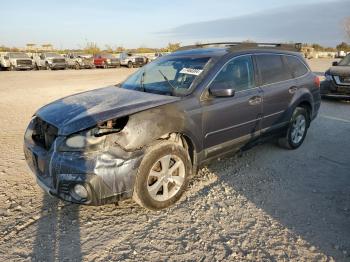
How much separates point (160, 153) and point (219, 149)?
1.07 m

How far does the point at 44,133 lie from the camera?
3.56m

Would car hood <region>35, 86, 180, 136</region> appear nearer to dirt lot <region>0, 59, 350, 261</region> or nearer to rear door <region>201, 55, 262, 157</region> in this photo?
rear door <region>201, 55, 262, 157</region>

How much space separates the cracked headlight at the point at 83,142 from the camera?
3074 mm

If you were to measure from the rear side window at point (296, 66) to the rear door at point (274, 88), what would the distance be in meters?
0.16

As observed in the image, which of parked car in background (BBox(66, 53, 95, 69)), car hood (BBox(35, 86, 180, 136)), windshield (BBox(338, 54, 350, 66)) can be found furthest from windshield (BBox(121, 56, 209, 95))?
parked car in background (BBox(66, 53, 95, 69))

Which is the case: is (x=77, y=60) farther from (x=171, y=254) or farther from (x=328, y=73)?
(x=171, y=254)

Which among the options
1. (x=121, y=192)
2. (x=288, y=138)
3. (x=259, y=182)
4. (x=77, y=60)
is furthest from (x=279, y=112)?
(x=77, y=60)

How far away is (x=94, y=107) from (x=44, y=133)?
63 cm

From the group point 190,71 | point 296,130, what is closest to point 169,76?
point 190,71

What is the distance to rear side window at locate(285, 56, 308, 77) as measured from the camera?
5.37 m

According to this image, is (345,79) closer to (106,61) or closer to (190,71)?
(190,71)

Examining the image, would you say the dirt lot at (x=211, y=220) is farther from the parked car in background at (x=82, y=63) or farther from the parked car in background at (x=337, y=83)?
the parked car in background at (x=82, y=63)

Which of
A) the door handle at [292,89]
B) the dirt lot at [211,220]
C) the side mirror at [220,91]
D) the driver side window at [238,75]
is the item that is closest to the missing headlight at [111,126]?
the dirt lot at [211,220]

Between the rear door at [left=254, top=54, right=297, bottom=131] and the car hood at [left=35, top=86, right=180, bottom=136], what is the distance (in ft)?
5.41
